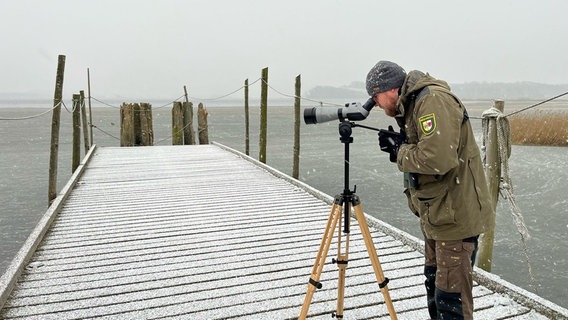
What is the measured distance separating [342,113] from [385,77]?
0.37 meters

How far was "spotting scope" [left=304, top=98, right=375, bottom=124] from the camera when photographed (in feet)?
8.45

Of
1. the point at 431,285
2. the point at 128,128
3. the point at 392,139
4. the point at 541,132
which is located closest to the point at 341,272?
the point at 431,285

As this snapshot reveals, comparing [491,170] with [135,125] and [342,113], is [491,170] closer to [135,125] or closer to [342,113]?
[342,113]

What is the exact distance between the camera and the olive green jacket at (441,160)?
214 cm

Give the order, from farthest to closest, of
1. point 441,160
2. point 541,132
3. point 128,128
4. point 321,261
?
point 541,132, point 128,128, point 321,261, point 441,160

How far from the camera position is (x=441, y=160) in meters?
2.13

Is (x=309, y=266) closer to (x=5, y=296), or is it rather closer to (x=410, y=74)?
(x=410, y=74)

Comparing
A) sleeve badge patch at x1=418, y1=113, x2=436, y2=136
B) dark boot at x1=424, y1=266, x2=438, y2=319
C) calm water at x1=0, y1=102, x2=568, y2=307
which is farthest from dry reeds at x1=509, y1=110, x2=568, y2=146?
sleeve badge patch at x1=418, y1=113, x2=436, y2=136

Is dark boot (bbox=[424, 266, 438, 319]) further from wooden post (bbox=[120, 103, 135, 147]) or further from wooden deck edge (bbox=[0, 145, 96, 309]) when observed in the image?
wooden post (bbox=[120, 103, 135, 147])

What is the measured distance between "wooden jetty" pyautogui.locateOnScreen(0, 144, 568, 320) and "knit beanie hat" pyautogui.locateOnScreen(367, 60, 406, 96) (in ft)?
5.40

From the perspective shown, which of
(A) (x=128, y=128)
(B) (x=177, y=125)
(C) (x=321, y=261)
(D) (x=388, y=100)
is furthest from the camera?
(B) (x=177, y=125)

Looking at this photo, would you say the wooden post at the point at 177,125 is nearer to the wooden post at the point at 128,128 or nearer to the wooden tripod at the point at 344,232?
the wooden post at the point at 128,128

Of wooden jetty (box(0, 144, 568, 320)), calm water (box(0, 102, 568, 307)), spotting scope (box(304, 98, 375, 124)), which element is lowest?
calm water (box(0, 102, 568, 307))

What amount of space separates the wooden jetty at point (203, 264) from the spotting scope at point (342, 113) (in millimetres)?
1409
